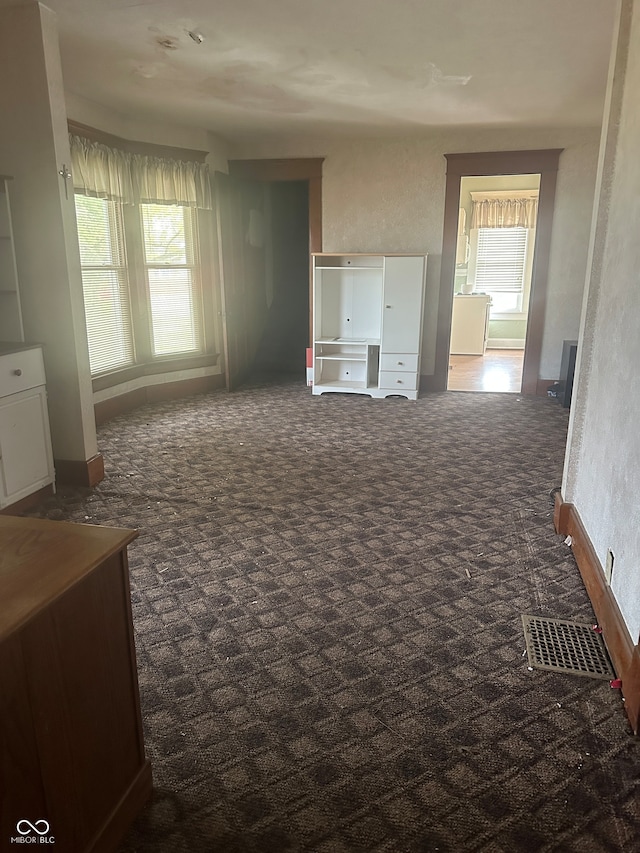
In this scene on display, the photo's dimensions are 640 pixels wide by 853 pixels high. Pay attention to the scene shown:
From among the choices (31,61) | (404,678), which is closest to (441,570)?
(404,678)

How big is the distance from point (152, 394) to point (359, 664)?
4386mm

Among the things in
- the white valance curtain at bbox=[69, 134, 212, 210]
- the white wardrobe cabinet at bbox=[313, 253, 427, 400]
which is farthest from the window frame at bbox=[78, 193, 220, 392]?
the white wardrobe cabinet at bbox=[313, 253, 427, 400]

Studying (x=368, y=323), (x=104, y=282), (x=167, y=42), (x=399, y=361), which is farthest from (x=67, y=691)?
(x=368, y=323)

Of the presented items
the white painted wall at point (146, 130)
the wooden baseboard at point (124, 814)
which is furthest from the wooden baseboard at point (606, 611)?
the white painted wall at point (146, 130)

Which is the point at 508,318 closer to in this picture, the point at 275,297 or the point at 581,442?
the point at 275,297

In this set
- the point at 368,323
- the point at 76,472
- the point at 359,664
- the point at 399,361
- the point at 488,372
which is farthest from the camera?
the point at 488,372

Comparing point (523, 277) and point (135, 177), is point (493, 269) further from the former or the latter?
point (135, 177)

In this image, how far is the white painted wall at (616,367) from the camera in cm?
194

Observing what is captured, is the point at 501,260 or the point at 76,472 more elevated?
the point at 501,260

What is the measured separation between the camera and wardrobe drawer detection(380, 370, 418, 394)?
5.94 meters

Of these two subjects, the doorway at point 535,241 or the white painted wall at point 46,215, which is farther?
the doorway at point 535,241

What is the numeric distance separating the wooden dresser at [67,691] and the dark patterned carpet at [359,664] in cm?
21

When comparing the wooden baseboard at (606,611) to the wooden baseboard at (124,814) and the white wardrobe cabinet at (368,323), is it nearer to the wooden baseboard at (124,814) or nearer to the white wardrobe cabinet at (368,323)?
the wooden baseboard at (124,814)

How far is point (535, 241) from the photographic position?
19.0 feet
